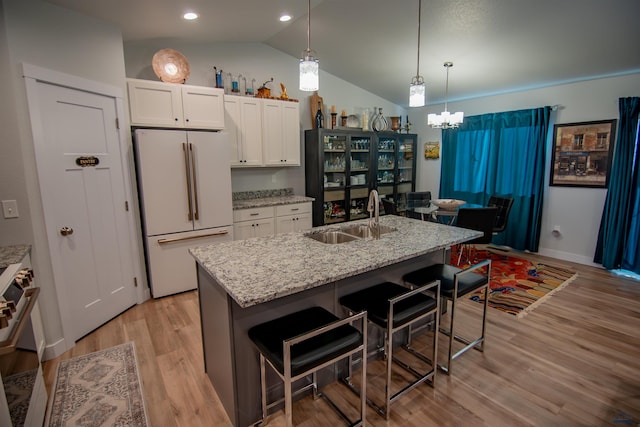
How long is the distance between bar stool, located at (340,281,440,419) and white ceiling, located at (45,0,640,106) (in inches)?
106

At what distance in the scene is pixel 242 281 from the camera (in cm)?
153

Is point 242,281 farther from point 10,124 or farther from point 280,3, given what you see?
point 280,3

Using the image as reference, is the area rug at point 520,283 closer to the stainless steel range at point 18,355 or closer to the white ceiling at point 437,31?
the white ceiling at point 437,31

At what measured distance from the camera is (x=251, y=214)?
3986mm

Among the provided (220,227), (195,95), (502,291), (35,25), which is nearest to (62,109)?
(35,25)

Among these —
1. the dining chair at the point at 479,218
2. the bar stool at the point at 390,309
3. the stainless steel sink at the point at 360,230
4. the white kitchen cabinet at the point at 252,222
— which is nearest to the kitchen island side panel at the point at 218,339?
the bar stool at the point at 390,309

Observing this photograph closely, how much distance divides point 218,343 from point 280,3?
3035 mm

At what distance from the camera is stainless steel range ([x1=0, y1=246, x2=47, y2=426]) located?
128 cm

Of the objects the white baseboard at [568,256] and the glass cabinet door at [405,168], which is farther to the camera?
the glass cabinet door at [405,168]

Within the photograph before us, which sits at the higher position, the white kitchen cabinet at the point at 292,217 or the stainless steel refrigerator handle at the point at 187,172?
the stainless steel refrigerator handle at the point at 187,172

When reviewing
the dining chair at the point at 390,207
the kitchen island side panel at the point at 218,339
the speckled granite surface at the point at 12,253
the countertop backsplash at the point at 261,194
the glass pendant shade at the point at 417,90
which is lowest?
the kitchen island side panel at the point at 218,339

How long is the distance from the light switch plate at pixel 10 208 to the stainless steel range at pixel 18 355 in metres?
0.32

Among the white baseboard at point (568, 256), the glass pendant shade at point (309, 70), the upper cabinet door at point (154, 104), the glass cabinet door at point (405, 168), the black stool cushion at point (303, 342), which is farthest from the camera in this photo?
the glass cabinet door at point (405, 168)

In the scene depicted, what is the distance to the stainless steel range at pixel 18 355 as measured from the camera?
128 cm
